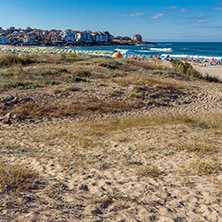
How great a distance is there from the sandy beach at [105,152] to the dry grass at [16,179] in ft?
0.05

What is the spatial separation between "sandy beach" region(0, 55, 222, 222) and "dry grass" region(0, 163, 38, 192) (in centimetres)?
1

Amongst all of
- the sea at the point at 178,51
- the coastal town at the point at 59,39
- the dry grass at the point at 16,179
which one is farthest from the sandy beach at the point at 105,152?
the coastal town at the point at 59,39

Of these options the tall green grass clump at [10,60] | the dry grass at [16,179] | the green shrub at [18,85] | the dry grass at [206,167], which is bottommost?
the dry grass at [206,167]

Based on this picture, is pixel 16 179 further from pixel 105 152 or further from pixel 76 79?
pixel 76 79

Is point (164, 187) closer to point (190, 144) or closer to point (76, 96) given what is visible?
point (190, 144)

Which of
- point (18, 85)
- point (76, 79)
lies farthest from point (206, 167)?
point (76, 79)

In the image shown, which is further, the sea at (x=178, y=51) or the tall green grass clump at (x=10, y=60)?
the sea at (x=178, y=51)

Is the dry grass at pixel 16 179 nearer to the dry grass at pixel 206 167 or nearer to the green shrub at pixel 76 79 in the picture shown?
the dry grass at pixel 206 167

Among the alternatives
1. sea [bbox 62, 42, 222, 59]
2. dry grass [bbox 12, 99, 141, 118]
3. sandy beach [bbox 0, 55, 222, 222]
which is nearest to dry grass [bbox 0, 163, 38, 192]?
sandy beach [bbox 0, 55, 222, 222]

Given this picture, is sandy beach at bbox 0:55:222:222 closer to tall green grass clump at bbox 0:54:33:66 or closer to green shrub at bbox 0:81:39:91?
green shrub at bbox 0:81:39:91

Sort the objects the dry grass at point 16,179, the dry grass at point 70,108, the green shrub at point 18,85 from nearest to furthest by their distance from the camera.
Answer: the dry grass at point 16,179 < the dry grass at point 70,108 < the green shrub at point 18,85

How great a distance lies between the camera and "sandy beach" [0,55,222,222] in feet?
9.23

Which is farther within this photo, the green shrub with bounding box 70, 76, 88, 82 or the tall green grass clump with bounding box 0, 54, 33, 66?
the tall green grass clump with bounding box 0, 54, 33, 66

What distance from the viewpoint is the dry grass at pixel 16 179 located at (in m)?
3.02
